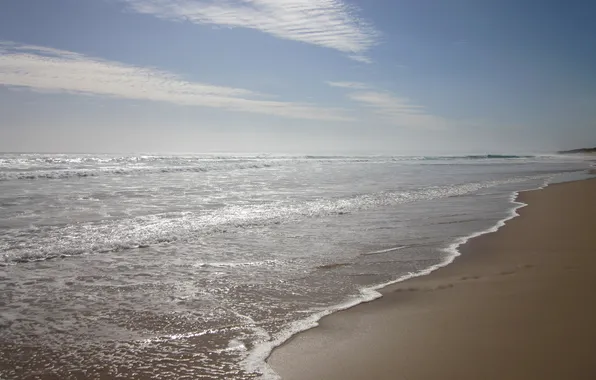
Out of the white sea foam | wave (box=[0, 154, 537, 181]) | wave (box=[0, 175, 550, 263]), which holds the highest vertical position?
wave (box=[0, 154, 537, 181])

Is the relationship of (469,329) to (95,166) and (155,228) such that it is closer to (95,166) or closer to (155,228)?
Answer: (155,228)

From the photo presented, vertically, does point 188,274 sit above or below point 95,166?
below

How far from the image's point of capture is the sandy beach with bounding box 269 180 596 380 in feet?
10.5

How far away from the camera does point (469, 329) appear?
388 centimetres

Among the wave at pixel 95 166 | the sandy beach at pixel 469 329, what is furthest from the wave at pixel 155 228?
the wave at pixel 95 166

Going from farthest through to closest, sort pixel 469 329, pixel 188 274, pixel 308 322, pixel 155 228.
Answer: pixel 155 228, pixel 188 274, pixel 308 322, pixel 469 329

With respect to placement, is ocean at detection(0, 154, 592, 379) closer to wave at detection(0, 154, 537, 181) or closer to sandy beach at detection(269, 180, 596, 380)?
sandy beach at detection(269, 180, 596, 380)

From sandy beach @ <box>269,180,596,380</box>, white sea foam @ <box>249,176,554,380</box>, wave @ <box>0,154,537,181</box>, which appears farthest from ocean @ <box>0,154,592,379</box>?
wave @ <box>0,154,537,181</box>

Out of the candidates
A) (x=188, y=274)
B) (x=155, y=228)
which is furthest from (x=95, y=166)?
(x=188, y=274)

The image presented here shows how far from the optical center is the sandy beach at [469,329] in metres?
3.19

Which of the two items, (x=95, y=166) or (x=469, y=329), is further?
(x=95, y=166)

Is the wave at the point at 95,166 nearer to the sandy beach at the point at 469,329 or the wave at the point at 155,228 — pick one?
the wave at the point at 155,228

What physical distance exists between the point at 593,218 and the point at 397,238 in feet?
18.9

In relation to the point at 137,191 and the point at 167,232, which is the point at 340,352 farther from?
the point at 137,191
